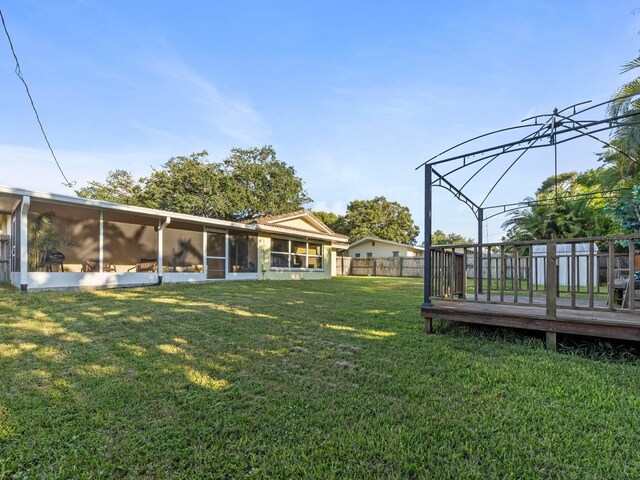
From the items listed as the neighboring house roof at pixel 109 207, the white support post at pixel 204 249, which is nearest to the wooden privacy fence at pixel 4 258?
the neighboring house roof at pixel 109 207

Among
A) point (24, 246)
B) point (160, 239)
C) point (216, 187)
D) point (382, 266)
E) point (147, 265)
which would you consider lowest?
point (382, 266)

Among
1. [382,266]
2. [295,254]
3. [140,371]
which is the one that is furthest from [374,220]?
[140,371]

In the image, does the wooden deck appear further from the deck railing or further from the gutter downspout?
the gutter downspout

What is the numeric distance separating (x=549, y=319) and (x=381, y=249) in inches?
905

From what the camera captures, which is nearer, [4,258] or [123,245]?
[123,245]

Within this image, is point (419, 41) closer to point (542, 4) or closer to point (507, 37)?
point (507, 37)

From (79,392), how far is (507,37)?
33.5ft

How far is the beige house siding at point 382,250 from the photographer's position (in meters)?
25.9

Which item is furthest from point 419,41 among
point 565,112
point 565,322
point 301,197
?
point 301,197

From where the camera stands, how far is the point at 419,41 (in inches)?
345

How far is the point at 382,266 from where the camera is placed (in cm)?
2436

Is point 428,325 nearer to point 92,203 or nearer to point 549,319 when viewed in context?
point 549,319

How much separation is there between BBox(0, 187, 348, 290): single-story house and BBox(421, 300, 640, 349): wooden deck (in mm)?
8866

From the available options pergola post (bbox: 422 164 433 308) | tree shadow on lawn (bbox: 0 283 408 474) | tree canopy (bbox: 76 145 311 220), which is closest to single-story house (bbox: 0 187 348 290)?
tree shadow on lawn (bbox: 0 283 408 474)
